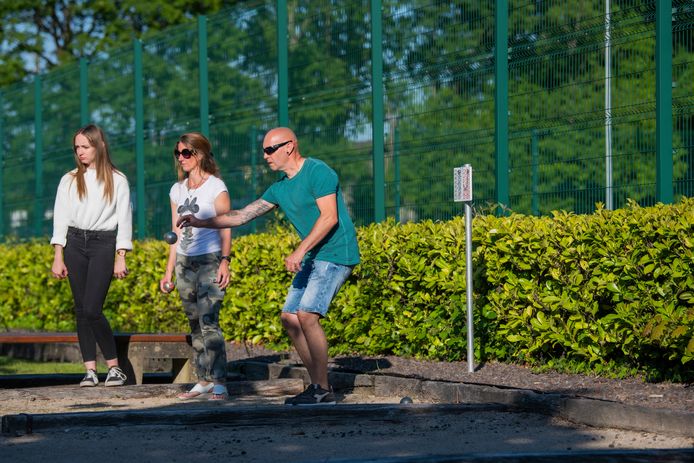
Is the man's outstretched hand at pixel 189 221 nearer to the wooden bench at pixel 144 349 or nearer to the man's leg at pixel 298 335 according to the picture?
the man's leg at pixel 298 335

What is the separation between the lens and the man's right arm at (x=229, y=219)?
750cm

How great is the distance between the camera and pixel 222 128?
1454 centimetres

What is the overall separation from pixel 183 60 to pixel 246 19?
1.65m

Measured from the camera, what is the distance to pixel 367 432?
647cm

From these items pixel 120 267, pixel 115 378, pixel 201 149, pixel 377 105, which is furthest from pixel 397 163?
pixel 115 378

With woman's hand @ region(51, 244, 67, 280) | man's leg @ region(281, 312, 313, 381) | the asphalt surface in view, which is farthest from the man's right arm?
woman's hand @ region(51, 244, 67, 280)

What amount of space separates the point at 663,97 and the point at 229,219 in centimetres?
324

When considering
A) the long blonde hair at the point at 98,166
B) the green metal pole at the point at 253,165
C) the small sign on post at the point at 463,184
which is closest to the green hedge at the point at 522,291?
the small sign on post at the point at 463,184

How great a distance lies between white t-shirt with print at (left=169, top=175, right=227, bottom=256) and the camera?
26.4 feet

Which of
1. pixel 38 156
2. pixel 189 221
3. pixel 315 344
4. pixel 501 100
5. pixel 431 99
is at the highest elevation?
pixel 38 156

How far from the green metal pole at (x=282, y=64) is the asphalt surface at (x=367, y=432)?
5.91 metres

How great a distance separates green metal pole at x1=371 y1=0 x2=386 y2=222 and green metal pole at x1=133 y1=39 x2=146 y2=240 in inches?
220

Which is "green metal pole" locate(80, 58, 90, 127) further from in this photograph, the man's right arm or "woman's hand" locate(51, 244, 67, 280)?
the man's right arm

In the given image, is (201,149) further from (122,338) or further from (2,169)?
(2,169)
